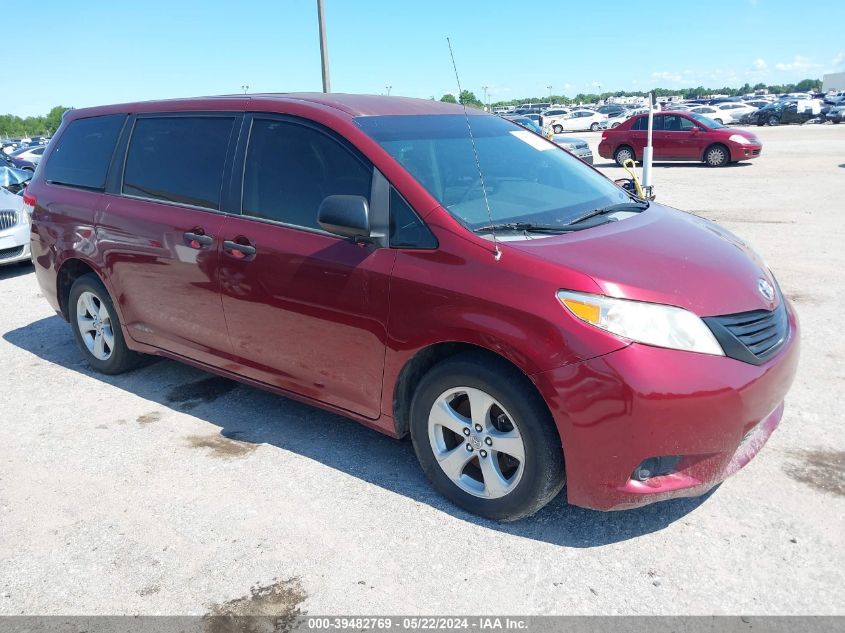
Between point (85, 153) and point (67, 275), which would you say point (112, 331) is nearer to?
point (67, 275)

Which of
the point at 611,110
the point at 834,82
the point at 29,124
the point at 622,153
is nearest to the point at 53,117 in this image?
the point at 29,124

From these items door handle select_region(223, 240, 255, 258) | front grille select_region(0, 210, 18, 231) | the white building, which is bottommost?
front grille select_region(0, 210, 18, 231)

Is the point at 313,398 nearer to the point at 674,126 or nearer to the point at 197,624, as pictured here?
the point at 197,624

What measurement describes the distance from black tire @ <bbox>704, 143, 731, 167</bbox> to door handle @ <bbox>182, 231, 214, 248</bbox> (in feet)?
63.0

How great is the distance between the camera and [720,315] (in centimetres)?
288

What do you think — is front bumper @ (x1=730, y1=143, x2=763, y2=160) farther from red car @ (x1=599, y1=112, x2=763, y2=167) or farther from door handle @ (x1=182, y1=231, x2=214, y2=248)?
door handle @ (x1=182, y1=231, x2=214, y2=248)

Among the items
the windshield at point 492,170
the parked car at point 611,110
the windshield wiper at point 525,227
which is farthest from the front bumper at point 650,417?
the parked car at point 611,110

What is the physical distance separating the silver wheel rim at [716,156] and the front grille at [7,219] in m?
17.9

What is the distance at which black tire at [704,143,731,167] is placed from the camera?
2002cm

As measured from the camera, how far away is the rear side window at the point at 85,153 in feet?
16.0

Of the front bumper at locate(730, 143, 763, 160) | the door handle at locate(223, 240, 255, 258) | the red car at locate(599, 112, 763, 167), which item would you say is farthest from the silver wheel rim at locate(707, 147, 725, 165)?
the door handle at locate(223, 240, 255, 258)

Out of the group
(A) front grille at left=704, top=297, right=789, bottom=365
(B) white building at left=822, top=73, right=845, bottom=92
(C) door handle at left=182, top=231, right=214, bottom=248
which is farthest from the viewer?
(B) white building at left=822, top=73, right=845, bottom=92

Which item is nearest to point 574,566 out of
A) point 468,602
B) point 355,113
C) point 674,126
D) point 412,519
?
point 468,602

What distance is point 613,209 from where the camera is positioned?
3848 millimetres
